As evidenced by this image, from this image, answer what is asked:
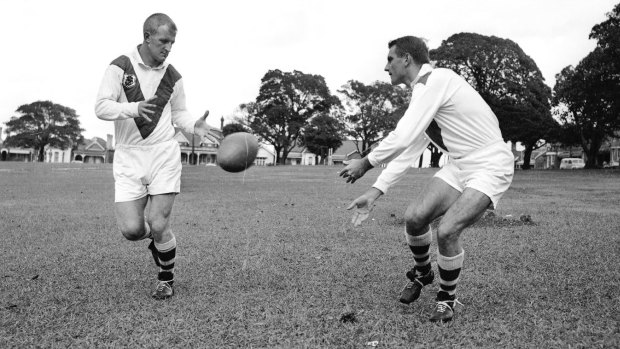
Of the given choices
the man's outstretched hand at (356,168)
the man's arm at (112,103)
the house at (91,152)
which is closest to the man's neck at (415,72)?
the man's outstretched hand at (356,168)

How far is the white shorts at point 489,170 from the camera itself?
4520mm

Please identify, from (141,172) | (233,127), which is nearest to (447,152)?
(141,172)

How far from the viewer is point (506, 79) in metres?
54.2

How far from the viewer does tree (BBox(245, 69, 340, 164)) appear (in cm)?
8588

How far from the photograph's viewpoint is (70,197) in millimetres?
17078

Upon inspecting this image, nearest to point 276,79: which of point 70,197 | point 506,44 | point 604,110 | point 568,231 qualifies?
point 506,44

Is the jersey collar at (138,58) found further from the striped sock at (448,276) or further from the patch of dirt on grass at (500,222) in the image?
the patch of dirt on grass at (500,222)

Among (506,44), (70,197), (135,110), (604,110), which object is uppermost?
(506,44)

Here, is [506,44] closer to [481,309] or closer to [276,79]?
[276,79]

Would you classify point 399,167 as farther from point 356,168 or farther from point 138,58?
point 138,58

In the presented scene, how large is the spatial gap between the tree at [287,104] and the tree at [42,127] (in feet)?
150

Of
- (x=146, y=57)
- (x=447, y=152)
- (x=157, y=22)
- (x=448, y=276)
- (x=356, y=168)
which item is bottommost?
(x=448, y=276)

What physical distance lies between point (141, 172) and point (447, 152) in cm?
297

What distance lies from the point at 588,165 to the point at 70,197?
5718 centimetres
